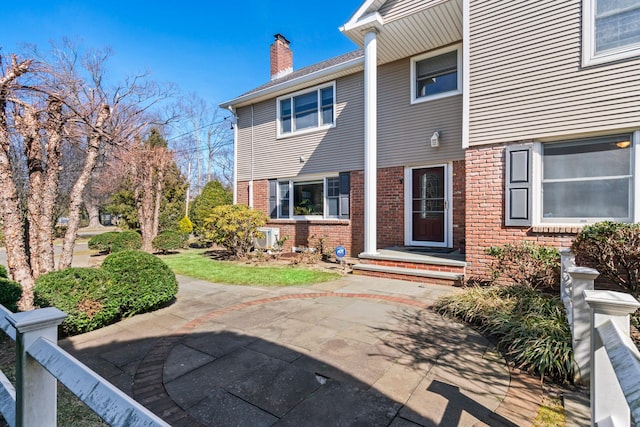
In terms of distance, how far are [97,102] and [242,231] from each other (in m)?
4.83

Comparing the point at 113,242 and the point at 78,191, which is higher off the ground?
the point at 78,191

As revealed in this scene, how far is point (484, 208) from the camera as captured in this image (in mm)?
6297

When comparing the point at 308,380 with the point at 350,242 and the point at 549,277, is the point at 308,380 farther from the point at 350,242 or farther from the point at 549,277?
the point at 350,242

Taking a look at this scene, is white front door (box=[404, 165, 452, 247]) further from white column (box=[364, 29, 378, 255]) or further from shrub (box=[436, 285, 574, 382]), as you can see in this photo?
shrub (box=[436, 285, 574, 382])

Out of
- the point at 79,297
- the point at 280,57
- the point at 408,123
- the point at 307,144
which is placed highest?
the point at 280,57

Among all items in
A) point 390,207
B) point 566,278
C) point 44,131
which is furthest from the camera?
point 390,207

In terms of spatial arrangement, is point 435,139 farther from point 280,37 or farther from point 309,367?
point 280,37

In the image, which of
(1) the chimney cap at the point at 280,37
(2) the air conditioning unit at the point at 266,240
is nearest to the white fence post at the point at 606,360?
(2) the air conditioning unit at the point at 266,240

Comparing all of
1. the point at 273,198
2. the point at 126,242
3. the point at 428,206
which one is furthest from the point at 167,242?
the point at 428,206

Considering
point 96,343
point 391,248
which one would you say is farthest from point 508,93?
point 96,343

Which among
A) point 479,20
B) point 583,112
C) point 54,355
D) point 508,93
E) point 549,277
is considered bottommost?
point 549,277

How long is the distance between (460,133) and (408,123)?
1368 millimetres

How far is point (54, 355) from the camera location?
4.57ft

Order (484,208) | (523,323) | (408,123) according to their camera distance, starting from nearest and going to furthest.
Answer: (523,323) < (484,208) < (408,123)
